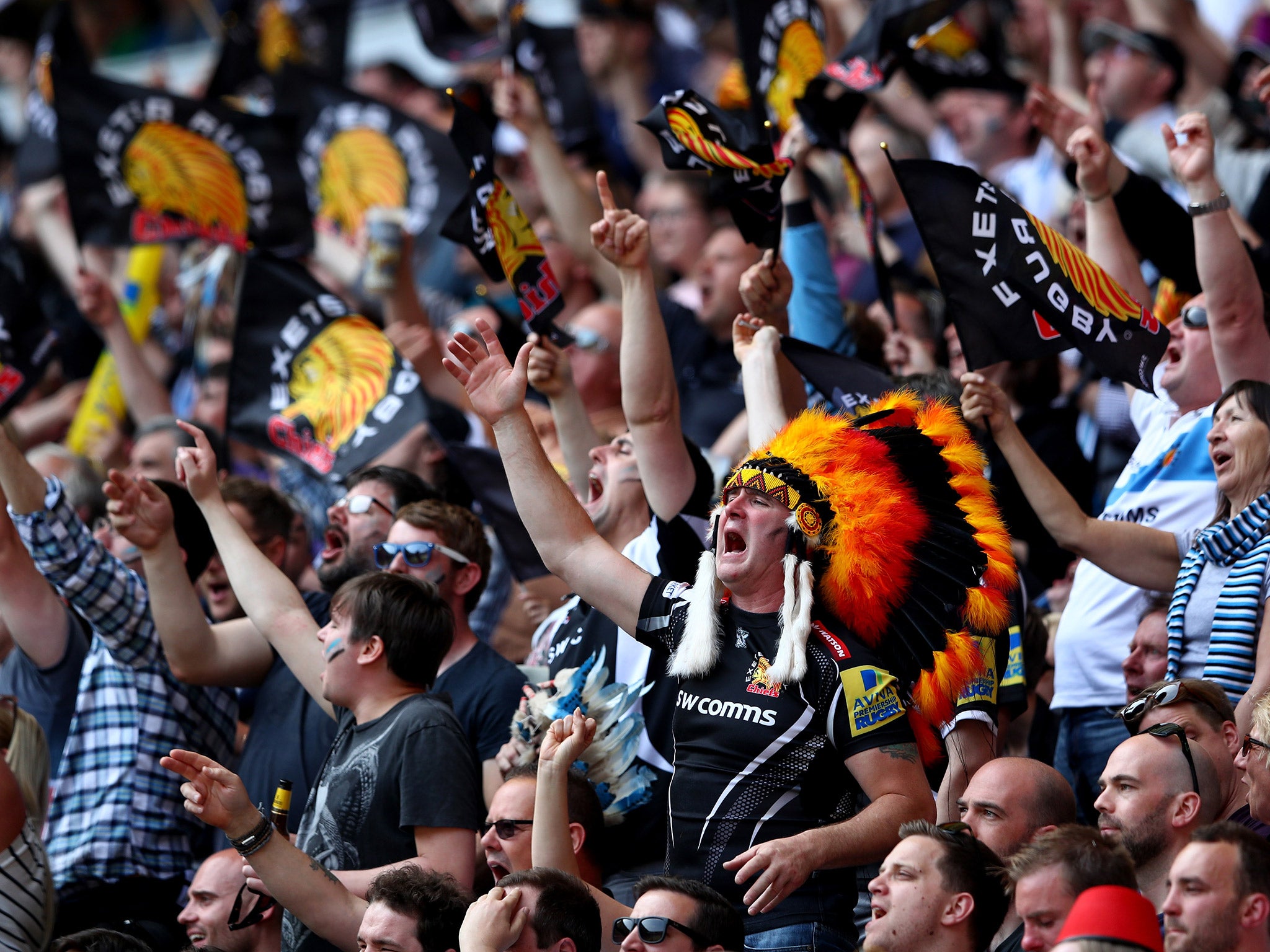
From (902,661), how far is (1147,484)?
1464 millimetres

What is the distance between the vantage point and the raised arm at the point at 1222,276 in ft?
16.5

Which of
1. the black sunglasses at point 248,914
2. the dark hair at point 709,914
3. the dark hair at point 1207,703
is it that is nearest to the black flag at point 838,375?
the dark hair at point 1207,703

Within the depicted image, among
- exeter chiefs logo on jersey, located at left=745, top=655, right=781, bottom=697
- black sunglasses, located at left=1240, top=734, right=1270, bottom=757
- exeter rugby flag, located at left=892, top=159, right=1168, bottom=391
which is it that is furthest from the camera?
exeter rugby flag, located at left=892, top=159, right=1168, bottom=391

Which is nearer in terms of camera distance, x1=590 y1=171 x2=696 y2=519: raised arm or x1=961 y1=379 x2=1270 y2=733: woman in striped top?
x1=961 y1=379 x2=1270 y2=733: woman in striped top

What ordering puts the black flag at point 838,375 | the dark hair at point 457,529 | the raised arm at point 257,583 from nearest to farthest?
the raised arm at point 257,583
the black flag at point 838,375
the dark hair at point 457,529

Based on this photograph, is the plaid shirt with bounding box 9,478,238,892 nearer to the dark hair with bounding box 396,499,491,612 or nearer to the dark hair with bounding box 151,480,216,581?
the dark hair with bounding box 151,480,216,581

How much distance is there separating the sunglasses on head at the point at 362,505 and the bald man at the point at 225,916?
1.42m

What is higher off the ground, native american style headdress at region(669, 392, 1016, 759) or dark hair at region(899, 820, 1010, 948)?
native american style headdress at region(669, 392, 1016, 759)

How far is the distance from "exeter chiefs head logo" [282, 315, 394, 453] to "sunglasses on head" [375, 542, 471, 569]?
1270 millimetres

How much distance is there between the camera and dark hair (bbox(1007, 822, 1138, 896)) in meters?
3.56

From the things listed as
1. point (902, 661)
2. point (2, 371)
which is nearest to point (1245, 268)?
point (902, 661)

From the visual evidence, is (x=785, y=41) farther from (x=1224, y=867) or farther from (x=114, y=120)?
(x=1224, y=867)

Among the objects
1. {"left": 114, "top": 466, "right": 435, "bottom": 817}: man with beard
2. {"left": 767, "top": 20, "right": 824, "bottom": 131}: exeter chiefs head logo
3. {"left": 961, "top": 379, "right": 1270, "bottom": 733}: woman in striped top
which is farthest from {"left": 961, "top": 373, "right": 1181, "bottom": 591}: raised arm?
{"left": 767, "top": 20, "right": 824, "bottom": 131}: exeter chiefs head logo

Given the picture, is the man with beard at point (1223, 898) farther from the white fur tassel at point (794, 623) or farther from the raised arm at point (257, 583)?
the raised arm at point (257, 583)
